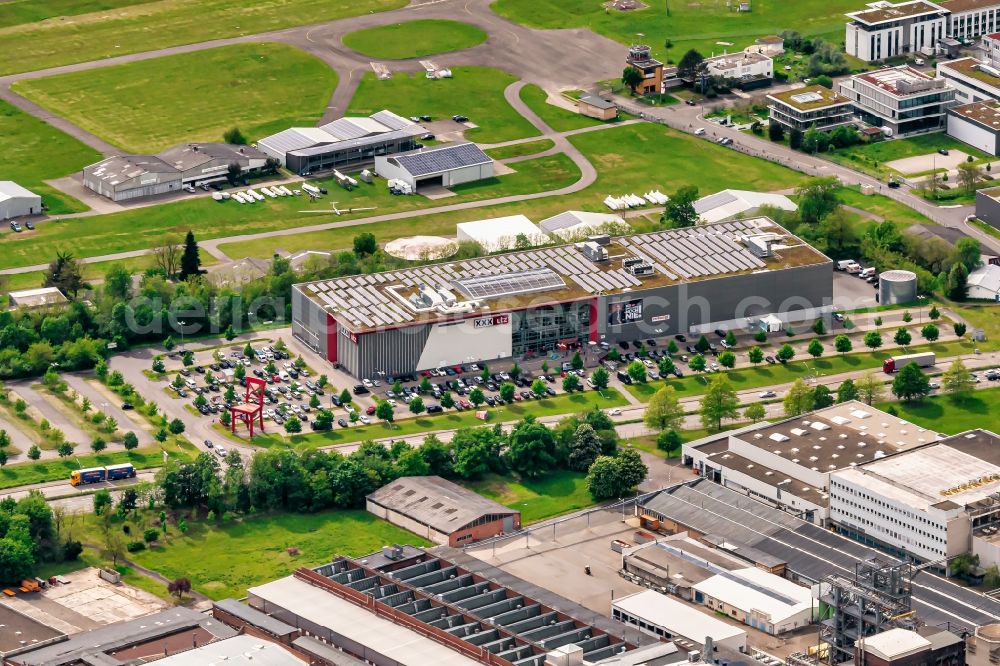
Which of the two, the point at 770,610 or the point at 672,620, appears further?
the point at 770,610

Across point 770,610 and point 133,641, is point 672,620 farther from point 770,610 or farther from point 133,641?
point 133,641

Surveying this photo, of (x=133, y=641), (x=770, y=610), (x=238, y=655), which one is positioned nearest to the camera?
(x=238, y=655)

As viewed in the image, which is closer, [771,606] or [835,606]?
[835,606]

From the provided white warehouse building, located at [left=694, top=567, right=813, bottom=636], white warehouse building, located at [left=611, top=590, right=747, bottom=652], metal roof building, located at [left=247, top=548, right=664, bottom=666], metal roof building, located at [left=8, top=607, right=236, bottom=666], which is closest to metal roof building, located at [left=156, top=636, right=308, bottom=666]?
metal roof building, located at [left=8, top=607, right=236, bottom=666]

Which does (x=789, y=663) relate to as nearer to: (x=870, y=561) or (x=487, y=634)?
(x=870, y=561)

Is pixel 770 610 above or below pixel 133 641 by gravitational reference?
below

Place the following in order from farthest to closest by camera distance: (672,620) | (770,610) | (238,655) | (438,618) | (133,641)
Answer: (770,610)
(672,620)
(438,618)
(133,641)
(238,655)

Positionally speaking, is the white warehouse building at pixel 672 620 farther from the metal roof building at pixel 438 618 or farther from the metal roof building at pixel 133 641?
the metal roof building at pixel 133 641

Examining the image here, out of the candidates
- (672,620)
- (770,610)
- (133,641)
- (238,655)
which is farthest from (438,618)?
(770,610)

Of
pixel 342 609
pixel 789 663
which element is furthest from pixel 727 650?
pixel 342 609

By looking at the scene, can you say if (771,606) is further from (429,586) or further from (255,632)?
(255,632)

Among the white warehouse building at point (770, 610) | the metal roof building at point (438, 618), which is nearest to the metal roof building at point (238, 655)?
the metal roof building at point (438, 618)
